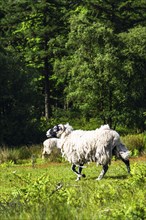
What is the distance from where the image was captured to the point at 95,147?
14562 millimetres

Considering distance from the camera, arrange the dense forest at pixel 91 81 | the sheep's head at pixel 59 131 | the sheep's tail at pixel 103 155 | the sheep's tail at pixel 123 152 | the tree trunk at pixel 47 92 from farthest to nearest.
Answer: the tree trunk at pixel 47 92
the dense forest at pixel 91 81
the sheep's head at pixel 59 131
the sheep's tail at pixel 123 152
the sheep's tail at pixel 103 155

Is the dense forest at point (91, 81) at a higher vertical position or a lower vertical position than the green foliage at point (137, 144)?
higher

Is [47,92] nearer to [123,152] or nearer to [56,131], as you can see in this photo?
[56,131]

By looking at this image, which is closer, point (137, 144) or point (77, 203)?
point (77, 203)

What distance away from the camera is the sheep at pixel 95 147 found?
14.5 meters

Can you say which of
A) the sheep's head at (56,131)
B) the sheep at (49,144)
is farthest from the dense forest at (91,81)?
the sheep's head at (56,131)

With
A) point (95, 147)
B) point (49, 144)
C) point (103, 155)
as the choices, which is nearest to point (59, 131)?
point (95, 147)

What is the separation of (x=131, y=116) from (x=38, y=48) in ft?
Answer: 49.0

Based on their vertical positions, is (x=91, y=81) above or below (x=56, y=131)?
above

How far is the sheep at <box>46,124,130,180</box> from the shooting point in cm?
1445

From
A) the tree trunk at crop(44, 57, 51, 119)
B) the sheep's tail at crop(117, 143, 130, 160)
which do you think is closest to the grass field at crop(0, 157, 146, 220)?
the sheep's tail at crop(117, 143, 130, 160)

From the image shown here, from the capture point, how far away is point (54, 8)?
45.7m

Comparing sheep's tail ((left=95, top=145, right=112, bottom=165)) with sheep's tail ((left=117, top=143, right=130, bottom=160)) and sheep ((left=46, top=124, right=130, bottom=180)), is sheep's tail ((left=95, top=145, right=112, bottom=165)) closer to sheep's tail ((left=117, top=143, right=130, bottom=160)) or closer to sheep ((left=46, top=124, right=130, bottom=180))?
sheep ((left=46, top=124, right=130, bottom=180))

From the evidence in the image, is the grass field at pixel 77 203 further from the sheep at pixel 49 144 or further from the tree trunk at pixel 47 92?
the tree trunk at pixel 47 92
